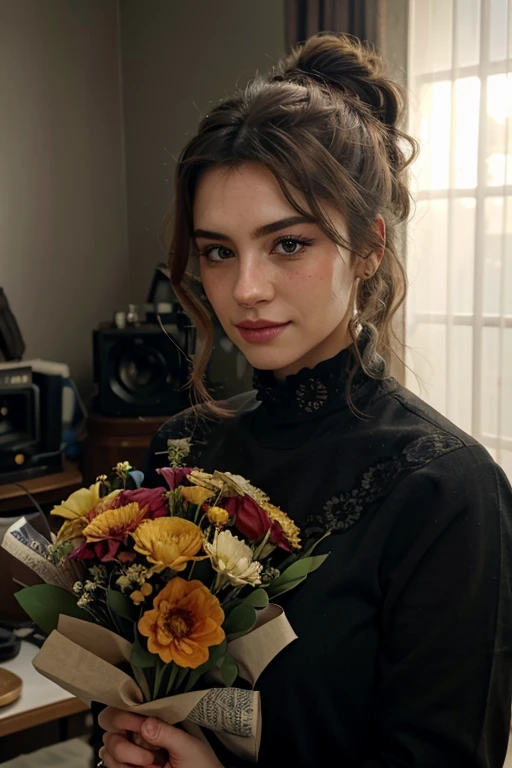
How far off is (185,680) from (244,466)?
36 cm

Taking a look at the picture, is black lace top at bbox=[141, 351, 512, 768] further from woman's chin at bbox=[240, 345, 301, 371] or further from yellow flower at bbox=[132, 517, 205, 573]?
yellow flower at bbox=[132, 517, 205, 573]

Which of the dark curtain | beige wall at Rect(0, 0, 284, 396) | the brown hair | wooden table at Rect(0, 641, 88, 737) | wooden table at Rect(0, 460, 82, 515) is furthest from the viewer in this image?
beige wall at Rect(0, 0, 284, 396)

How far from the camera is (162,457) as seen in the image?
1.30 meters

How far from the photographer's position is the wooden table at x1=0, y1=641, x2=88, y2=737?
1440mm

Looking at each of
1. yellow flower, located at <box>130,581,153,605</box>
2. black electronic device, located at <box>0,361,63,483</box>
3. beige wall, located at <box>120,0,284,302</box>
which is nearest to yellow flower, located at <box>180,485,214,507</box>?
yellow flower, located at <box>130,581,153,605</box>

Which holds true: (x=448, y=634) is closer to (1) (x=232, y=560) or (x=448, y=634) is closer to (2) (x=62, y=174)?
(1) (x=232, y=560)

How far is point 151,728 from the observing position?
0.87 metres

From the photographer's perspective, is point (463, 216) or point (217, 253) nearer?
point (217, 253)

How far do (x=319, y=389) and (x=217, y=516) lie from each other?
0.33 m

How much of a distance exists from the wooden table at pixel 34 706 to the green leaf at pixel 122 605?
0.72 metres

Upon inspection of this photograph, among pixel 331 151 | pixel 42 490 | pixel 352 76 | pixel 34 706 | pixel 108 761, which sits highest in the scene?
pixel 352 76

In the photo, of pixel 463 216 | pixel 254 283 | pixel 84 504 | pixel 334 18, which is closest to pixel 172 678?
pixel 84 504

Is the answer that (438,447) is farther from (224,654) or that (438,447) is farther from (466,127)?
(466,127)

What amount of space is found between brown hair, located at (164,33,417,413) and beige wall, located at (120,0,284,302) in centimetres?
168
